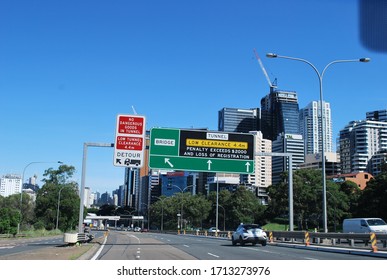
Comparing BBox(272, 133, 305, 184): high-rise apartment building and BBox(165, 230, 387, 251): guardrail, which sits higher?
BBox(272, 133, 305, 184): high-rise apartment building

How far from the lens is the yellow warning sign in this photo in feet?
98.0

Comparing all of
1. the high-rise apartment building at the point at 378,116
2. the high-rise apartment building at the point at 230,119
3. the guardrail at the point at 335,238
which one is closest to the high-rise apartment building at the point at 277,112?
the high-rise apartment building at the point at 378,116

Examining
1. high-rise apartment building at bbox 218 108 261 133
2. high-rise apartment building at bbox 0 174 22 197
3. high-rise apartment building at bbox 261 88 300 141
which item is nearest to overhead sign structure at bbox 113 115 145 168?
high-rise apartment building at bbox 218 108 261 133

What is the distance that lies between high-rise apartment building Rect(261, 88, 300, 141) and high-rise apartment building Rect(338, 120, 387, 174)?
21158 mm

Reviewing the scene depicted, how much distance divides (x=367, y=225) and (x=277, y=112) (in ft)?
286

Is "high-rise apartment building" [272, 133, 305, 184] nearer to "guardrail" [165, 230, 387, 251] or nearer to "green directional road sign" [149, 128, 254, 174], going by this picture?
"guardrail" [165, 230, 387, 251]

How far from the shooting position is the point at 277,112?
12712 cm

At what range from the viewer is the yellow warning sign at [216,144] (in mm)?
29859

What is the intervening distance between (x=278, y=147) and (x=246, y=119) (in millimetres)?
45291

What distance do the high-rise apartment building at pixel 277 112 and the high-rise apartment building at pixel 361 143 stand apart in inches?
833

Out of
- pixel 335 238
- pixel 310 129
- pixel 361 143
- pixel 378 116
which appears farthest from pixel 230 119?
pixel 310 129

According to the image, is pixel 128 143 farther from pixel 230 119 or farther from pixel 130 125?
pixel 230 119
